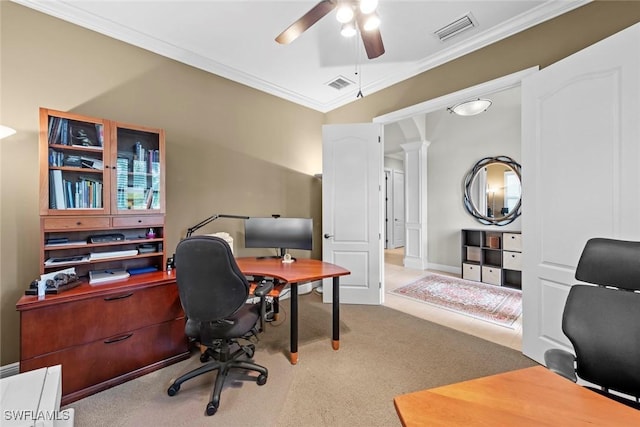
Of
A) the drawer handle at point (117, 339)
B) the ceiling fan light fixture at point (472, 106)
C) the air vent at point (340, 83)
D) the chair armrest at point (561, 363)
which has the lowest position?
the drawer handle at point (117, 339)

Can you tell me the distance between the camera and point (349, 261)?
3.57 metres

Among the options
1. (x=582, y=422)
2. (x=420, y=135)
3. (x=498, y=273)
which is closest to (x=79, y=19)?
(x=582, y=422)

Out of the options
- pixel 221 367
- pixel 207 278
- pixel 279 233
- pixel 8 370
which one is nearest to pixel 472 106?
pixel 279 233

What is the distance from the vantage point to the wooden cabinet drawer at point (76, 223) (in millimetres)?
1854

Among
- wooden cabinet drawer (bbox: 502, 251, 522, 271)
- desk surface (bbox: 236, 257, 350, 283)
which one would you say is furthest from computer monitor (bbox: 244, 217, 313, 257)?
wooden cabinet drawer (bbox: 502, 251, 522, 271)

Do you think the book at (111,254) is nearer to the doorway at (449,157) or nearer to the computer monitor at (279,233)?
the computer monitor at (279,233)

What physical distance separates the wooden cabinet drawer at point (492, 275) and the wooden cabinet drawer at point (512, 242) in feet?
1.32

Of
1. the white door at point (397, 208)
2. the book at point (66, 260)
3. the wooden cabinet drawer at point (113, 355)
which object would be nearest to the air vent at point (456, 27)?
the wooden cabinet drawer at point (113, 355)

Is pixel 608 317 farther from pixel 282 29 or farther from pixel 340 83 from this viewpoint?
pixel 340 83

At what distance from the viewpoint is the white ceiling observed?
218 cm

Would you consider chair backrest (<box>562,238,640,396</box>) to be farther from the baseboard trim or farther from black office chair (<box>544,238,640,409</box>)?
the baseboard trim

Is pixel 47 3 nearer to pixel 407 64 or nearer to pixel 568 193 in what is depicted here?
pixel 407 64

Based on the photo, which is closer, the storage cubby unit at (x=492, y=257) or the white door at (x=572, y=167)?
the white door at (x=572, y=167)

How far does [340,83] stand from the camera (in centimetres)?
353
